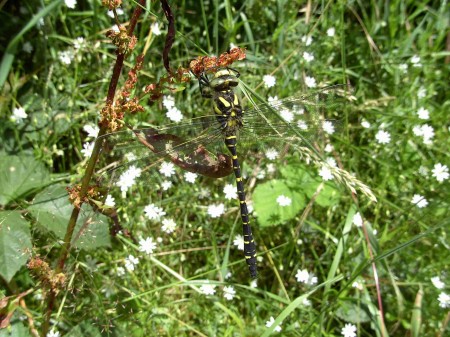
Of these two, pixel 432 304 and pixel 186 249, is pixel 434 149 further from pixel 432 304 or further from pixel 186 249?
pixel 186 249

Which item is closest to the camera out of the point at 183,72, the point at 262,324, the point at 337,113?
the point at 183,72

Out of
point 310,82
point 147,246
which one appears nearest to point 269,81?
point 310,82

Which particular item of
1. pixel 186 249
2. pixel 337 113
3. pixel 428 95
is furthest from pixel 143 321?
pixel 428 95

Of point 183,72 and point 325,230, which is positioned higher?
point 325,230

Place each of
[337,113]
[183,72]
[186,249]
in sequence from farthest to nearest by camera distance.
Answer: [337,113] → [186,249] → [183,72]

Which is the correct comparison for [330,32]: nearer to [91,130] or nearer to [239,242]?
[239,242]

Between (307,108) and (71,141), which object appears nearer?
(307,108)

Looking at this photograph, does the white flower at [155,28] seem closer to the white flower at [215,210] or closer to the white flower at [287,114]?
the white flower at [287,114]

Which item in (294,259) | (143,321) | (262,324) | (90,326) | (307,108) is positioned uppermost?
(307,108)
